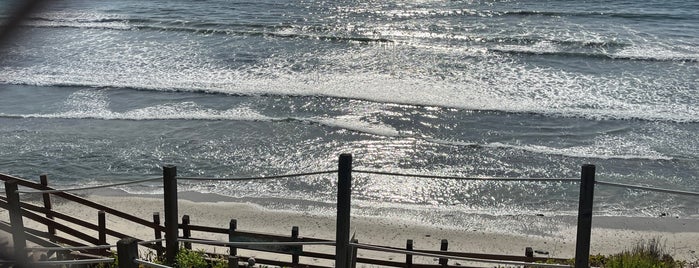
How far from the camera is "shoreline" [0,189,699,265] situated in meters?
11.4

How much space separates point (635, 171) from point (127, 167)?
963 cm

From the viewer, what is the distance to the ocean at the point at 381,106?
555 inches

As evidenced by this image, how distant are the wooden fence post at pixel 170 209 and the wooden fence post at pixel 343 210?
64.2 inches

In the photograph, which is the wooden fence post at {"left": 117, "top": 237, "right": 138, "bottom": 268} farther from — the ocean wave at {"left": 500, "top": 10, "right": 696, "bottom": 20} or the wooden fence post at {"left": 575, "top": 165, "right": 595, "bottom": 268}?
the ocean wave at {"left": 500, "top": 10, "right": 696, "bottom": 20}

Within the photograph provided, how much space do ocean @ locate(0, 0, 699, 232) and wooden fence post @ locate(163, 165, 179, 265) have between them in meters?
1.88

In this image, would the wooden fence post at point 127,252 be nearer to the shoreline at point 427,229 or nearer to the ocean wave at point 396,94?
the shoreline at point 427,229

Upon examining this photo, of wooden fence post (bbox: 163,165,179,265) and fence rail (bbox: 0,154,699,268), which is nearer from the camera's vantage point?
fence rail (bbox: 0,154,699,268)

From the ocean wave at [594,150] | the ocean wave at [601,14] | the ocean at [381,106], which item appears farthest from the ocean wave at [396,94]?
the ocean wave at [601,14]

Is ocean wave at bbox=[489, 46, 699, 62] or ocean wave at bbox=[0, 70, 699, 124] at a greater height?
ocean wave at bbox=[489, 46, 699, 62]

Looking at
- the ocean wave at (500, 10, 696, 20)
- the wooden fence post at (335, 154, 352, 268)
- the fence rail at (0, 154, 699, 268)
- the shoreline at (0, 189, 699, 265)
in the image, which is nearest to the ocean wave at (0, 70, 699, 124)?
the shoreline at (0, 189, 699, 265)

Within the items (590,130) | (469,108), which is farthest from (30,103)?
(590,130)

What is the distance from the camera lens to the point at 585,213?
542 cm

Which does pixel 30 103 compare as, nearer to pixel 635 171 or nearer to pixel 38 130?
pixel 38 130

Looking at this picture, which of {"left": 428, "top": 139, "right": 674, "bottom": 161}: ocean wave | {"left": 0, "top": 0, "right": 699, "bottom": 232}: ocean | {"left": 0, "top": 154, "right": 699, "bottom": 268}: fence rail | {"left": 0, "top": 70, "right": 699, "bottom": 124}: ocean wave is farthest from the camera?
{"left": 0, "top": 70, "right": 699, "bottom": 124}: ocean wave
